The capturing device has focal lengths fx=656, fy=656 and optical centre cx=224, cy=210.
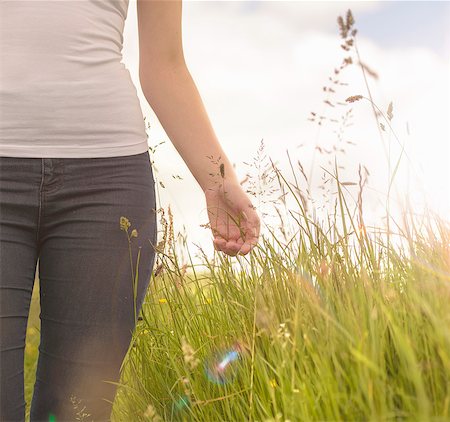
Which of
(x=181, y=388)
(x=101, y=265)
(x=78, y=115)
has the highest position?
(x=78, y=115)

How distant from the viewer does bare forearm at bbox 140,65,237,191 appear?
2.26m

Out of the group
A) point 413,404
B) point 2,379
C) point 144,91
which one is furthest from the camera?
point 144,91

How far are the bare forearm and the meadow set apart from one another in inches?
8.8

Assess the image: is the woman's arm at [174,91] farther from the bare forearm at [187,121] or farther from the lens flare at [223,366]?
the lens flare at [223,366]

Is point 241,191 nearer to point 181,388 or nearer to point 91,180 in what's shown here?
point 91,180

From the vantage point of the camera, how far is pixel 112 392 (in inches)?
82.4

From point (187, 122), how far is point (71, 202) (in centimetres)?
56

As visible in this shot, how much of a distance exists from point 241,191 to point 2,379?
930 mm

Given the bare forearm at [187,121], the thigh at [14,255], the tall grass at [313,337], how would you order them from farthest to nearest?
the bare forearm at [187,121]
the thigh at [14,255]
the tall grass at [313,337]

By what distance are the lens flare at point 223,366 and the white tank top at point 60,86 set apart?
695mm

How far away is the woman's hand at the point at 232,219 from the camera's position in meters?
2.15

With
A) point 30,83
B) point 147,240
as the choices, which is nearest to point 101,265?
point 147,240

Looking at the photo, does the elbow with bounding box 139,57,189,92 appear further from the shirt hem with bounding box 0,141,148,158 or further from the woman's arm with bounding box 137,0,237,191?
the shirt hem with bounding box 0,141,148,158


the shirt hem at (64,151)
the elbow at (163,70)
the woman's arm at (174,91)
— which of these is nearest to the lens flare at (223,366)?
the woman's arm at (174,91)
